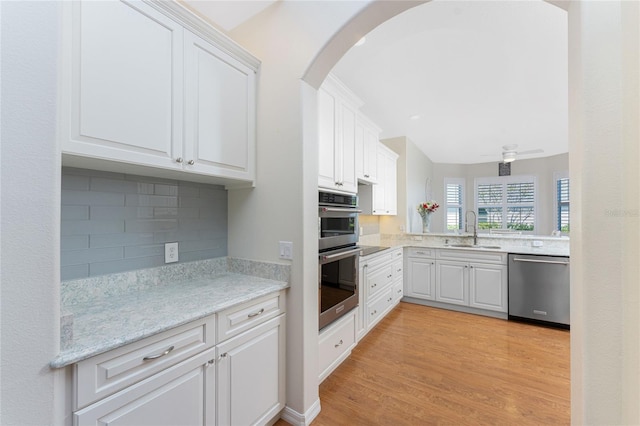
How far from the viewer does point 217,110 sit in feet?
5.30

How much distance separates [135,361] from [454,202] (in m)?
7.21

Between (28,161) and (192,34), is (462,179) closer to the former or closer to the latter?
(192,34)

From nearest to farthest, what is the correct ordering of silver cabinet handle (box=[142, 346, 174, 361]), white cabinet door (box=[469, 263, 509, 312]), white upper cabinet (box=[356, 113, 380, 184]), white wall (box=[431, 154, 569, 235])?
silver cabinet handle (box=[142, 346, 174, 361])
white upper cabinet (box=[356, 113, 380, 184])
white cabinet door (box=[469, 263, 509, 312])
white wall (box=[431, 154, 569, 235])

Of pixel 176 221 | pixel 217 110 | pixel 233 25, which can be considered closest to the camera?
pixel 217 110

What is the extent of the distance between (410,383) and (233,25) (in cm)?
313

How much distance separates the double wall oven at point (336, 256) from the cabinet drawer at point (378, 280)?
41 centimetres

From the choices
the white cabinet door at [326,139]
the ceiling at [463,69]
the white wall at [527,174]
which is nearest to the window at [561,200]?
the white wall at [527,174]

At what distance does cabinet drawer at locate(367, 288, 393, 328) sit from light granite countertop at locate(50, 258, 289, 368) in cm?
161

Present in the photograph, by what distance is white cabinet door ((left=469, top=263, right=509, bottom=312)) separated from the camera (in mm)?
3391

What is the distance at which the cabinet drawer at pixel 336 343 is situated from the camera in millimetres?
2084

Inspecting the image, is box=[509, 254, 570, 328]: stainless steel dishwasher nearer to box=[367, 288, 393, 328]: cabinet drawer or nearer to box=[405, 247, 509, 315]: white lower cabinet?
box=[405, 247, 509, 315]: white lower cabinet

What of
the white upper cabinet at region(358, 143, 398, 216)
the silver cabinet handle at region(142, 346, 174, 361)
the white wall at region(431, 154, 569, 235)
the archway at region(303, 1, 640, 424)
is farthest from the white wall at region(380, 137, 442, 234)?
the silver cabinet handle at region(142, 346, 174, 361)

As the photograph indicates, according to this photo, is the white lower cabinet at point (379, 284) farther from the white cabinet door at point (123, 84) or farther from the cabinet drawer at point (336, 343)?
the white cabinet door at point (123, 84)

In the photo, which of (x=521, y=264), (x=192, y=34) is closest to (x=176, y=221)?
(x=192, y=34)
